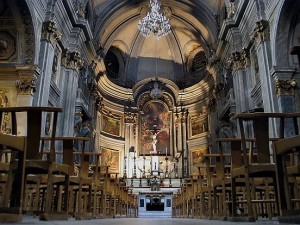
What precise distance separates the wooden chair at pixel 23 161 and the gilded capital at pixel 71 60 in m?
8.39

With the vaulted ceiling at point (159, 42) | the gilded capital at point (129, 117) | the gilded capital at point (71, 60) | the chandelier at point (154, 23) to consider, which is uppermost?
the vaulted ceiling at point (159, 42)

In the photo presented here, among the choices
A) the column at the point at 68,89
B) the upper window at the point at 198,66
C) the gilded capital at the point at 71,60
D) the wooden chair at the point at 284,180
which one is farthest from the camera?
the upper window at the point at 198,66

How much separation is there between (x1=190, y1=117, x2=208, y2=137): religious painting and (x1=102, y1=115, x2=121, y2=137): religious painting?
4079mm

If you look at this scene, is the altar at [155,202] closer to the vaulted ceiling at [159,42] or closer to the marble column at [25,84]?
the marble column at [25,84]

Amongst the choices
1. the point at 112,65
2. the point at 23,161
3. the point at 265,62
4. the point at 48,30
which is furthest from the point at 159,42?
the point at 23,161

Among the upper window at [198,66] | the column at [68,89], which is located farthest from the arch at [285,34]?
the upper window at [198,66]

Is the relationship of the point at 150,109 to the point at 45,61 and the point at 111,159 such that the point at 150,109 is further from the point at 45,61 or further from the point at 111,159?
the point at 45,61

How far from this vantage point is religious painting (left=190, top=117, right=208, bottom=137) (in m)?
18.4

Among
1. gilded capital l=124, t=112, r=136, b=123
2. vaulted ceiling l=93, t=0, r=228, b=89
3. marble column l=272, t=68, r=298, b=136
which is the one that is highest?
vaulted ceiling l=93, t=0, r=228, b=89

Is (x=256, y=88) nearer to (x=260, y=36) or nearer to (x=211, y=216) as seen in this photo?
(x=260, y=36)

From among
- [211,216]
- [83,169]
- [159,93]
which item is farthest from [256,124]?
[159,93]

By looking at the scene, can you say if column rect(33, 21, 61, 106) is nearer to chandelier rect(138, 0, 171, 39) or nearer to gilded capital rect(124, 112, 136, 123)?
chandelier rect(138, 0, 171, 39)

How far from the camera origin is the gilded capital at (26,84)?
344 inches

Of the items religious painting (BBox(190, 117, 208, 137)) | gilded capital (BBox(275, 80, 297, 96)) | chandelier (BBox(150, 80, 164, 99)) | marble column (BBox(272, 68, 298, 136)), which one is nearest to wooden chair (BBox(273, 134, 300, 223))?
marble column (BBox(272, 68, 298, 136))
